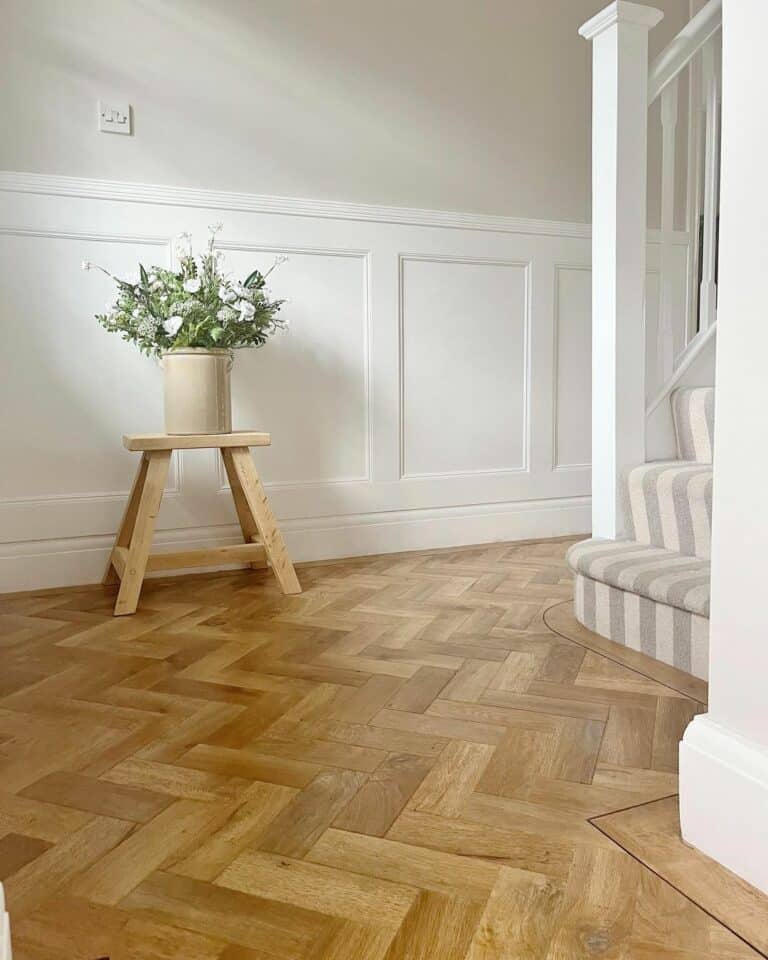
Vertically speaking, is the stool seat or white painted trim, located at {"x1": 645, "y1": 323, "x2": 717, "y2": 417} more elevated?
white painted trim, located at {"x1": 645, "y1": 323, "x2": 717, "y2": 417}

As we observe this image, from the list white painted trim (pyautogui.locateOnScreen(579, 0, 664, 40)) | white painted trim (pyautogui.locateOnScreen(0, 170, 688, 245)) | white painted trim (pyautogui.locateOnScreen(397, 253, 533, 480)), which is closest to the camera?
white painted trim (pyautogui.locateOnScreen(579, 0, 664, 40))

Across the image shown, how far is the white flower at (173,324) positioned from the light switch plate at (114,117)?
748 millimetres

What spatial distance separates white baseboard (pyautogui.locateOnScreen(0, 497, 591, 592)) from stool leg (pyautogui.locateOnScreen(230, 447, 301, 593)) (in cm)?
46

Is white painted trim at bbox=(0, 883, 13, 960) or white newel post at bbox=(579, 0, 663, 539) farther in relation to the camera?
white newel post at bbox=(579, 0, 663, 539)

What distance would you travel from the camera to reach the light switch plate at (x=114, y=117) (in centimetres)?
272

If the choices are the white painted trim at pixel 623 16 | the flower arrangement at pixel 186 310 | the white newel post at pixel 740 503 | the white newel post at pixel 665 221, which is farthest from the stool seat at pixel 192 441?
the white newel post at pixel 740 503

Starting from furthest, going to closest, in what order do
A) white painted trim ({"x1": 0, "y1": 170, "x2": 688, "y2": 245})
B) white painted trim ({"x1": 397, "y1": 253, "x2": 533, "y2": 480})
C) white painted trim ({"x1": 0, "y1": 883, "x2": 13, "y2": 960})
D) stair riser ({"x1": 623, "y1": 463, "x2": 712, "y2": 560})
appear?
white painted trim ({"x1": 397, "y1": 253, "x2": 533, "y2": 480}) < white painted trim ({"x1": 0, "y1": 170, "x2": 688, "y2": 245}) < stair riser ({"x1": 623, "y1": 463, "x2": 712, "y2": 560}) < white painted trim ({"x1": 0, "y1": 883, "x2": 13, "y2": 960})

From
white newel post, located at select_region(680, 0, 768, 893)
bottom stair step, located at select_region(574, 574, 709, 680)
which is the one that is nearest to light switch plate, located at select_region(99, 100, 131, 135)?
bottom stair step, located at select_region(574, 574, 709, 680)

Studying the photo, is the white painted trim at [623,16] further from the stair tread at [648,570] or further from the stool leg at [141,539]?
the stool leg at [141,539]

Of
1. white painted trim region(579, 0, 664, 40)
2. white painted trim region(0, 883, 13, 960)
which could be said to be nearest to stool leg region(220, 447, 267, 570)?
white painted trim region(579, 0, 664, 40)

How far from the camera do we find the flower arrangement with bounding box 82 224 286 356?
249 centimetres

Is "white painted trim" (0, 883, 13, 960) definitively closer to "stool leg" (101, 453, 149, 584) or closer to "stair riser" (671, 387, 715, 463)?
"stool leg" (101, 453, 149, 584)

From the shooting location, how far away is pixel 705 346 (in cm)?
245

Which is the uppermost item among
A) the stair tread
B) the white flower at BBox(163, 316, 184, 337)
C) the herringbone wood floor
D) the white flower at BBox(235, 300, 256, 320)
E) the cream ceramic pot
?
the white flower at BBox(235, 300, 256, 320)
